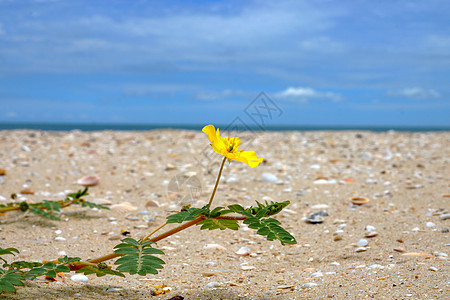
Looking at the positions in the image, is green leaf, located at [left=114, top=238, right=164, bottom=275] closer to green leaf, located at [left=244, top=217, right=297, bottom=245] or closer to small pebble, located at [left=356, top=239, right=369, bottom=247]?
green leaf, located at [left=244, top=217, right=297, bottom=245]

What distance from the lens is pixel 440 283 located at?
1779 millimetres

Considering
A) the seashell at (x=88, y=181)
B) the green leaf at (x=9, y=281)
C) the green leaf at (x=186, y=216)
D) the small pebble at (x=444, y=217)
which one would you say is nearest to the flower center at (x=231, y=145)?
the green leaf at (x=186, y=216)

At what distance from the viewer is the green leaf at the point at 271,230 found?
1.47m

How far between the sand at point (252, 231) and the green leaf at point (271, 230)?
444 mm

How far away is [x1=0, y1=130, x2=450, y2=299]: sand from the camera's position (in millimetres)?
1899

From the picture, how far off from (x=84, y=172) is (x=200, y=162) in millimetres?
1927

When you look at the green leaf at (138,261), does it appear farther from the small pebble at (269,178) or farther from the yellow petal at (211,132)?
the small pebble at (269,178)

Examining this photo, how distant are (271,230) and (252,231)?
1.69m

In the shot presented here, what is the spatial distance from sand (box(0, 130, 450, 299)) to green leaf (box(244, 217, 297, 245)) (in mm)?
444

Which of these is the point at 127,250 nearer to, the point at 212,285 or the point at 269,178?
the point at 212,285

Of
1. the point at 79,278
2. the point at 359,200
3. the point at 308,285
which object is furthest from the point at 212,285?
the point at 359,200

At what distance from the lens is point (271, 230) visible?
1.50m

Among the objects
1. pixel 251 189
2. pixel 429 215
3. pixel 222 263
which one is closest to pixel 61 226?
pixel 222 263

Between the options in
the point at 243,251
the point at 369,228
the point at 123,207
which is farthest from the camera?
the point at 123,207
